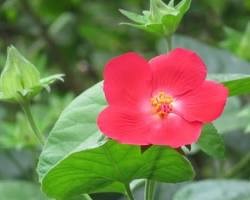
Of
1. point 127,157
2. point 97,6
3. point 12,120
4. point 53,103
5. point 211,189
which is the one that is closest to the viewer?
point 127,157

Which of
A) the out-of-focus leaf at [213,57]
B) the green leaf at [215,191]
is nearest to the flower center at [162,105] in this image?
the green leaf at [215,191]

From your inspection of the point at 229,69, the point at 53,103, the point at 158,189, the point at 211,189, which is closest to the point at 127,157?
the point at 211,189

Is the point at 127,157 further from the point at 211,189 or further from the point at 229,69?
the point at 229,69

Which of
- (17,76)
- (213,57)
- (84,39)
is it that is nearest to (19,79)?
(17,76)

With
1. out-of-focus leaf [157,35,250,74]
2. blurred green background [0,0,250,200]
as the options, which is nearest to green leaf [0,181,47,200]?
blurred green background [0,0,250,200]

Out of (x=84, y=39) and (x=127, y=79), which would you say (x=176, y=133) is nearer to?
Answer: (x=127, y=79)
